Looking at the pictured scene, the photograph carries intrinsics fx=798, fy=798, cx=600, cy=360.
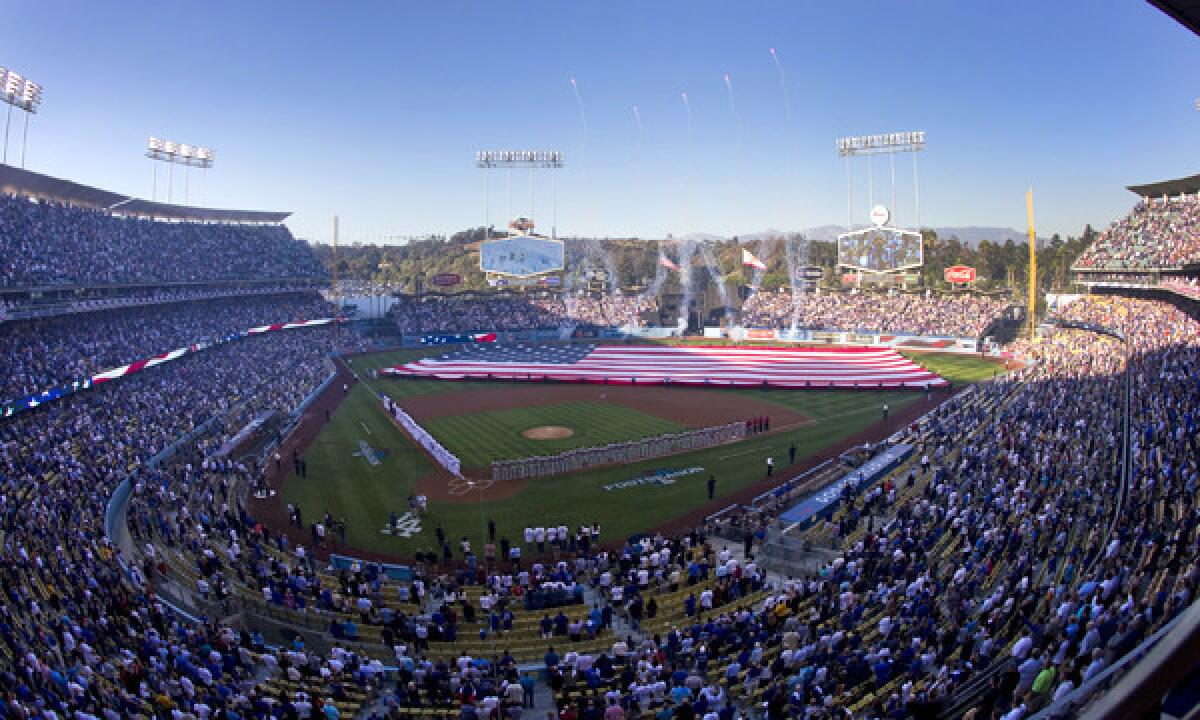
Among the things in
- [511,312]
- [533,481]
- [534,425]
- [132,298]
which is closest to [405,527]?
[533,481]

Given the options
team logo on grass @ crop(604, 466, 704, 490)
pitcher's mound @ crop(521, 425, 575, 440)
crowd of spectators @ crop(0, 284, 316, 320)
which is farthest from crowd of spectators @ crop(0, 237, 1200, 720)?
pitcher's mound @ crop(521, 425, 575, 440)

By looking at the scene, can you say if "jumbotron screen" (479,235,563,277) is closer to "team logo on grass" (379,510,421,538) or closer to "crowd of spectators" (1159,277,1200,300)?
"crowd of spectators" (1159,277,1200,300)

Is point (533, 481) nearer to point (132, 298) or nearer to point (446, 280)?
point (132, 298)

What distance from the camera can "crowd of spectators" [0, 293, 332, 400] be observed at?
37.8m

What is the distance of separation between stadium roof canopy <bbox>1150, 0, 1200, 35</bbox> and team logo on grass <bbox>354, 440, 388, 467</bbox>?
33262 millimetres

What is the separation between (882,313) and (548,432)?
4979 cm

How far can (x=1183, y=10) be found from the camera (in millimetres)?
5602

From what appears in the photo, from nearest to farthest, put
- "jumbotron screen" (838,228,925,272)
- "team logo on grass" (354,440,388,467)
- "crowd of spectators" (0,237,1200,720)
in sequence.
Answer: "crowd of spectators" (0,237,1200,720) < "team logo on grass" (354,440,388,467) < "jumbotron screen" (838,228,925,272)

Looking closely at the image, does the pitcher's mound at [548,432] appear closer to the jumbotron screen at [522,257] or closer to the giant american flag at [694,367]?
the giant american flag at [694,367]

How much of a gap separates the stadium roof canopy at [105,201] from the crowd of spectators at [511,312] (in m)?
17.6

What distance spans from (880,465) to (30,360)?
129 feet

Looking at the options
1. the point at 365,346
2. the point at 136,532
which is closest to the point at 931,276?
the point at 365,346

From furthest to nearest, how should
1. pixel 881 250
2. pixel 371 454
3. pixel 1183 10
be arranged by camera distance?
pixel 881 250, pixel 371 454, pixel 1183 10

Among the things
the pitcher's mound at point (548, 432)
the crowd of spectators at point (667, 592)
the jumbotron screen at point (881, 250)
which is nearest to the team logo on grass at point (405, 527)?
the crowd of spectators at point (667, 592)
